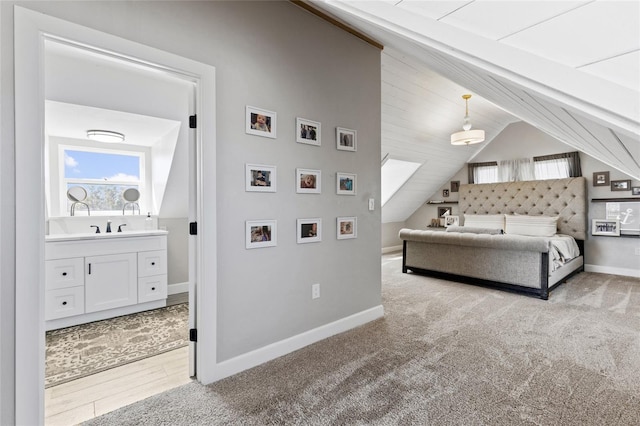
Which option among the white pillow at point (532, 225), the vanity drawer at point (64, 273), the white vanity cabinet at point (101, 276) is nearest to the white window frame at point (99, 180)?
the white vanity cabinet at point (101, 276)

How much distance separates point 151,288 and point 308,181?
6.97 feet

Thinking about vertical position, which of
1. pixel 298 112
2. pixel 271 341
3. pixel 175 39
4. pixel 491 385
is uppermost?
pixel 175 39

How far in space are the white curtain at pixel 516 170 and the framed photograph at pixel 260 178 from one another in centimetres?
517

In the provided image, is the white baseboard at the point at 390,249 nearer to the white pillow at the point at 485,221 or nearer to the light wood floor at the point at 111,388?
the white pillow at the point at 485,221

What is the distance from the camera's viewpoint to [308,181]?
236 cm

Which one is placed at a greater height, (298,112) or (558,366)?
(298,112)

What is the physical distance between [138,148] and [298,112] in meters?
2.42

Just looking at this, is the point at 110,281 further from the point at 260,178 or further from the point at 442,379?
the point at 442,379

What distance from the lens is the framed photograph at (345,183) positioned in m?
2.57

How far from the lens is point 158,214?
372 centimetres

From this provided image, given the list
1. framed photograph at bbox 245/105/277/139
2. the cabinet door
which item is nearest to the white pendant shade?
framed photograph at bbox 245/105/277/139

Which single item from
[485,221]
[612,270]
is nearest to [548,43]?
[485,221]

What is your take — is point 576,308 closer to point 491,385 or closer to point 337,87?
point 491,385

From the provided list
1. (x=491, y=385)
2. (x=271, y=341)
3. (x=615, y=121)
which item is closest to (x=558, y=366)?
(x=491, y=385)
